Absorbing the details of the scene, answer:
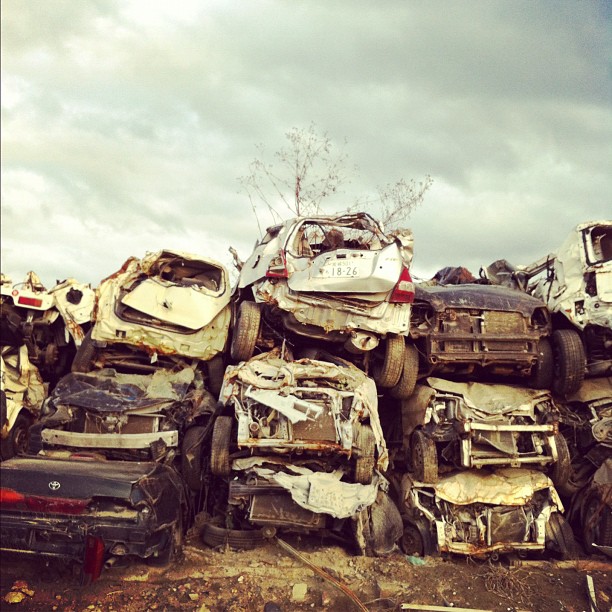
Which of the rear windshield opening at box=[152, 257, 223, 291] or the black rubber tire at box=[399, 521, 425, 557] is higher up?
the rear windshield opening at box=[152, 257, 223, 291]

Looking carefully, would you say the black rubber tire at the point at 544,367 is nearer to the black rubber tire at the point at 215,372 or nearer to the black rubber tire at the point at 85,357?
the black rubber tire at the point at 215,372

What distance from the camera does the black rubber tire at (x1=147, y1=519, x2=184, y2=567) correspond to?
15.5 ft

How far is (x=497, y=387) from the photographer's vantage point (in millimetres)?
6789

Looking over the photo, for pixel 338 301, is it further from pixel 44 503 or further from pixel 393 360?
pixel 44 503

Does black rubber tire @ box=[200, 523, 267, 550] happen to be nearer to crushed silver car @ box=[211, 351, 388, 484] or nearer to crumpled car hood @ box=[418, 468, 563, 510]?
crushed silver car @ box=[211, 351, 388, 484]

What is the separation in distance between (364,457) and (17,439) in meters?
4.66

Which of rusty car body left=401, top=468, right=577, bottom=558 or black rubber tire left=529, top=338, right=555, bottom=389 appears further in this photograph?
black rubber tire left=529, top=338, right=555, bottom=389

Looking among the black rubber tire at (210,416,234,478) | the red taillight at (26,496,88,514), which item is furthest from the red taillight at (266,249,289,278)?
the red taillight at (26,496,88,514)

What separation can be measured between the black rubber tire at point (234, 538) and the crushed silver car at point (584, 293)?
422 centimetres

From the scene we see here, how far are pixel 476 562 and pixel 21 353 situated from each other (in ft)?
21.2

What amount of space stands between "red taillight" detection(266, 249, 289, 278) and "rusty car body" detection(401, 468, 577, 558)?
9.61 feet

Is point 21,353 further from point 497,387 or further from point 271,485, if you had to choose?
point 497,387

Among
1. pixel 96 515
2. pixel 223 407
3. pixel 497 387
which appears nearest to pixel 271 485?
pixel 223 407

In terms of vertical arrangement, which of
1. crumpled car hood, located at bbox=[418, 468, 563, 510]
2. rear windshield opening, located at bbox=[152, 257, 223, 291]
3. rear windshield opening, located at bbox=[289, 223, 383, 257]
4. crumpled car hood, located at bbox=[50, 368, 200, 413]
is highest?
rear windshield opening, located at bbox=[289, 223, 383, 257]
